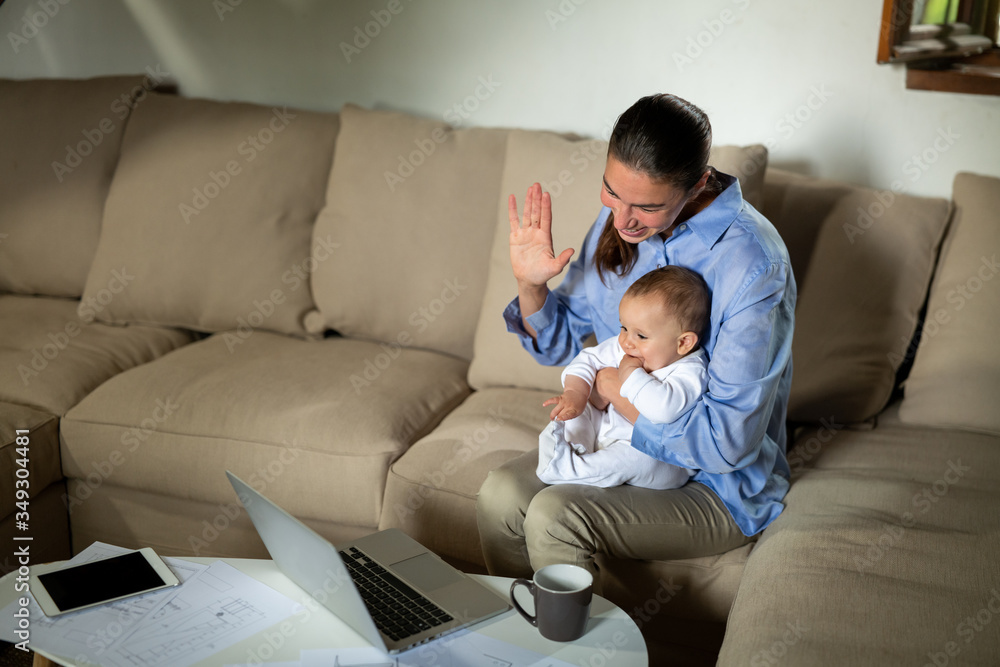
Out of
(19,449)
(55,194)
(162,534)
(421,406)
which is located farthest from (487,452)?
(55,194)

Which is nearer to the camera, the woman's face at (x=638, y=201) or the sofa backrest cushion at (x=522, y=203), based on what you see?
the woman's face at (x=638, y=201)

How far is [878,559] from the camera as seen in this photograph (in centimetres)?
138

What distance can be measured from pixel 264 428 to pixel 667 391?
92 centimetres

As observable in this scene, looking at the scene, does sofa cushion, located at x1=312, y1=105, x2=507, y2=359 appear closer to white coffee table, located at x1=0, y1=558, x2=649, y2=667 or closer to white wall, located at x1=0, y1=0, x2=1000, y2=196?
white wall, located at x1=0, y1=0, x2=1000, y2=196

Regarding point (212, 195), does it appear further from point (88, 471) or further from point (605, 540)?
point (605, 540)

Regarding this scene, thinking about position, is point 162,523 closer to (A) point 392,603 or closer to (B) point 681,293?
(A) point 392,603

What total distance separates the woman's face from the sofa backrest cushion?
54 cm

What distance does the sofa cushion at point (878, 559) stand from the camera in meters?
1.17

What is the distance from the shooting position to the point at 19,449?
1852mm

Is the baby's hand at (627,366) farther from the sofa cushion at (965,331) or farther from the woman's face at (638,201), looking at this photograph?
the sofa cushion at (965,331)

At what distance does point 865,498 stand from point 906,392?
18.1 inches

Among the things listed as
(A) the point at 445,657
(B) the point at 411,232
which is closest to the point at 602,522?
(A) the point at 445,657

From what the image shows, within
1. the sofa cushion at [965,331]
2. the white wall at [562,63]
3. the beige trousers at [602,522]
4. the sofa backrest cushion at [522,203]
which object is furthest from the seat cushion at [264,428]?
the sofa cushion at [965,331]

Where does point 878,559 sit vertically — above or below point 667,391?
below
